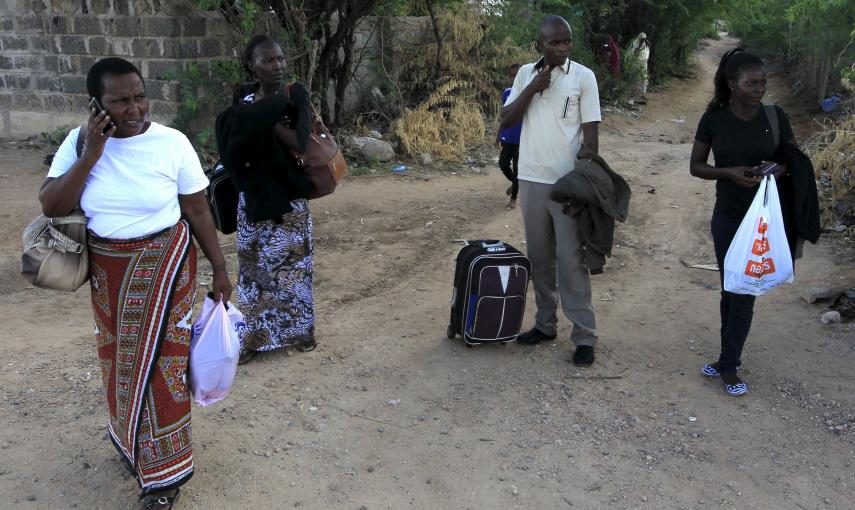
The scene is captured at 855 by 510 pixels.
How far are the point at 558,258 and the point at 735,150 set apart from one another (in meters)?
1.09

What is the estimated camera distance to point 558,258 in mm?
4266

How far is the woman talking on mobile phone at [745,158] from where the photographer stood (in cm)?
371

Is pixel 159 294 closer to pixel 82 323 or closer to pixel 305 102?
pixel 305 102

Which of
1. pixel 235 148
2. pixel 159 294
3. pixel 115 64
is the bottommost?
pixel 159 294

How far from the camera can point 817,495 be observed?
3182mm

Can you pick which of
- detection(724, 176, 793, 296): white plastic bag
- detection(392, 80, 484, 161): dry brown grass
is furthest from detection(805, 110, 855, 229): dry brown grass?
detection(392, 80, 484, 161): dry brown grass

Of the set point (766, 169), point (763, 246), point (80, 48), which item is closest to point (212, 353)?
point (763, 246)

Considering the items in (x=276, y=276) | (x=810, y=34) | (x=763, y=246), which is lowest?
(x=276, y=276)

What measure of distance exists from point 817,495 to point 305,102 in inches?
118

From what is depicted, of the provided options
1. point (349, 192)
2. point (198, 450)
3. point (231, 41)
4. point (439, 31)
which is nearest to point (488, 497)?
point (198, 450)

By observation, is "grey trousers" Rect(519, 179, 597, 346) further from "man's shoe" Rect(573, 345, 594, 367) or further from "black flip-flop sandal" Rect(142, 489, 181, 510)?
"black flip-flop sandal" Rect(142, 489, 181, 510)

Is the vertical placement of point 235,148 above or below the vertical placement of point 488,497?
above

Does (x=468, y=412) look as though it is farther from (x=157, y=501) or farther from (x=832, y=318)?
(x=832, y=318)

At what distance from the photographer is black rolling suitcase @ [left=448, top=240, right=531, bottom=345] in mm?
4316
